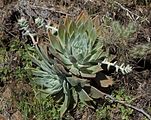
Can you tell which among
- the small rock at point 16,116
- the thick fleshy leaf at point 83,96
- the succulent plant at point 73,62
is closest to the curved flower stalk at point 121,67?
the succulent plant at point 73,62

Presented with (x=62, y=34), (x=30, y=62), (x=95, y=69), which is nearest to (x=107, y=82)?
(x=95, y=69)

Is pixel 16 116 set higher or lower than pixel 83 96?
lower

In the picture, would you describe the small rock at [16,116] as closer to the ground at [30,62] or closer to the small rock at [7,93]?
the ground at [30,62]

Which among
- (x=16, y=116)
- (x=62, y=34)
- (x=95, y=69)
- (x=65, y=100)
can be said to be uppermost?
(x=62, y=34)

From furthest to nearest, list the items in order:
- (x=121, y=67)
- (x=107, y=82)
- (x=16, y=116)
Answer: (x=16, y=116) < (x=107, y=82) < (x=121, y=67)

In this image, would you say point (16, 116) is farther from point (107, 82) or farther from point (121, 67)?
point (121, 67)

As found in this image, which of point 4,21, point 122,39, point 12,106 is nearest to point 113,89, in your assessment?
point 122,39

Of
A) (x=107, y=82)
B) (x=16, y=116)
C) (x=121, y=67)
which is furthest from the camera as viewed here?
(x=16, y=116)
